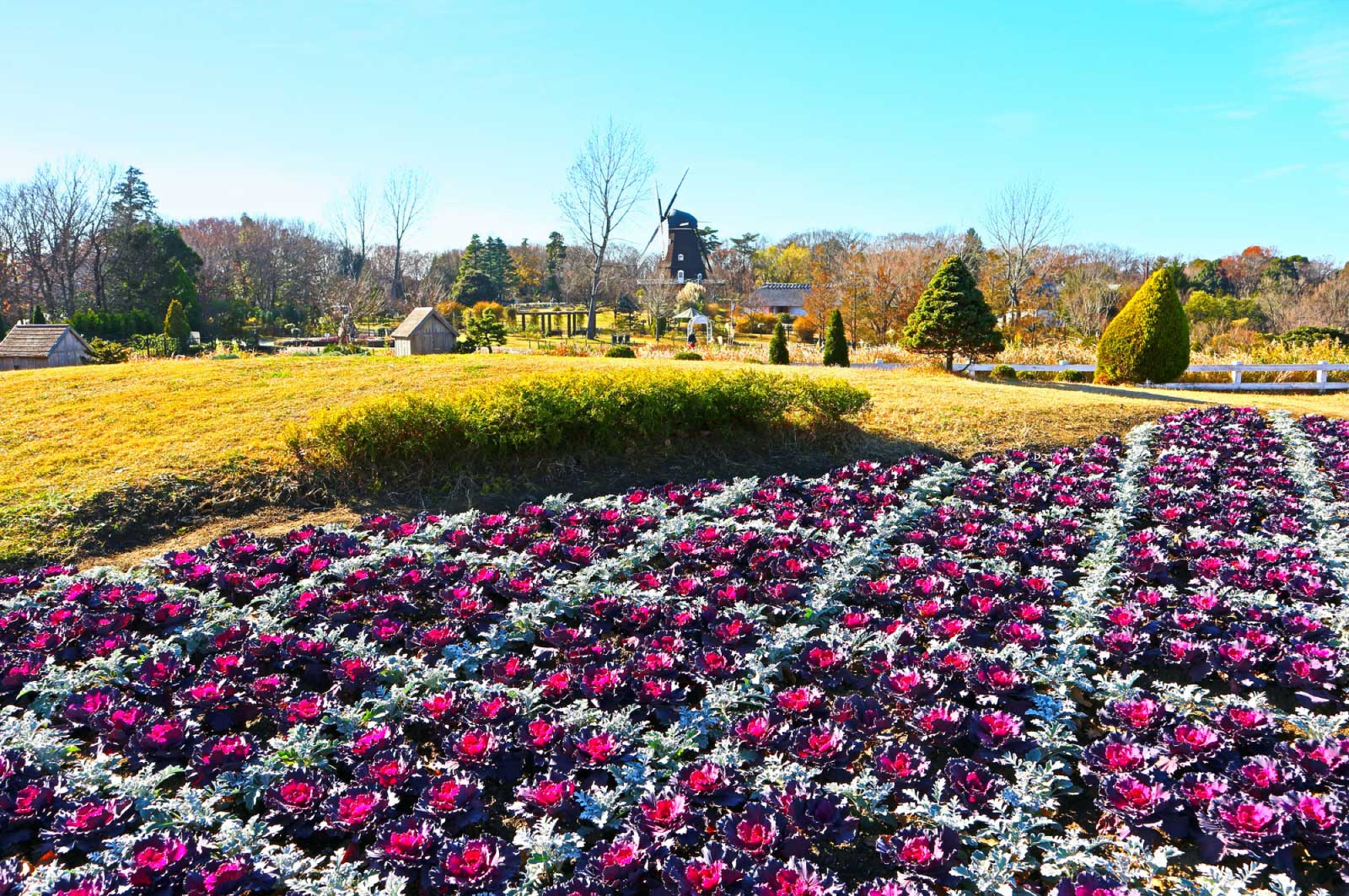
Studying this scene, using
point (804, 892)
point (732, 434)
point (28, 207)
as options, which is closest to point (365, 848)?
point (804, 892)

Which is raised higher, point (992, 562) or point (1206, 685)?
point (992, 562)

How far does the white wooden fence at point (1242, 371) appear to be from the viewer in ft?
45.3

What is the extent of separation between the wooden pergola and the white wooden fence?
67.4 ft

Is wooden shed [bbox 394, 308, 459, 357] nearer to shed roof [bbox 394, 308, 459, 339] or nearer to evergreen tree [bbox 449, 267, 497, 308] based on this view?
shed roof [bbox 394, 308, 459, 339]

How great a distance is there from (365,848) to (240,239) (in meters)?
54.8

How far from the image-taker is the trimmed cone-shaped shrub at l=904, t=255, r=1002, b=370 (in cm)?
1575

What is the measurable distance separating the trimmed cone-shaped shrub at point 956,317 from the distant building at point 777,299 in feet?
87.0

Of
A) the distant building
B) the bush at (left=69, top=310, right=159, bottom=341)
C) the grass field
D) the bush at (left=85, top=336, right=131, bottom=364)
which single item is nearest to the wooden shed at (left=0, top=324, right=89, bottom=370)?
the bush at (left=85, top=336, right=131, bottom=364)

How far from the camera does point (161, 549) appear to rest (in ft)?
16.1

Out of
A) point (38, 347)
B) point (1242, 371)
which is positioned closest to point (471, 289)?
point (38, 347)

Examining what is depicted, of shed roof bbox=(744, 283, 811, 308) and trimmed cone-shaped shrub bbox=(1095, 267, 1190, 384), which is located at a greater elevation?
shed roof bbox=(744, 283, 811, 308)

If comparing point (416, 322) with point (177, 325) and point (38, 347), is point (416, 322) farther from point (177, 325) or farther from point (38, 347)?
point (177, 325)

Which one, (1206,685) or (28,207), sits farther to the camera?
(28,207)

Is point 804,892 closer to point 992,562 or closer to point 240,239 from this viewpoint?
point 992,562
